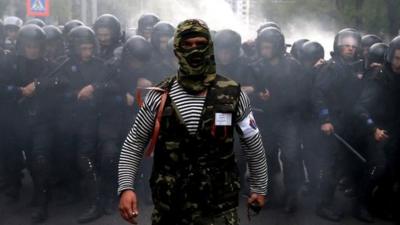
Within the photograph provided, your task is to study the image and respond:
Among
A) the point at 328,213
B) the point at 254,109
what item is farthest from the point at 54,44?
the point at 328,213

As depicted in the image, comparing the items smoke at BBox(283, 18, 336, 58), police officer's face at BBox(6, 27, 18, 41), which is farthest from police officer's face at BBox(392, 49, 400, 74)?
smoke at BBox(283, 18, 336, 58)

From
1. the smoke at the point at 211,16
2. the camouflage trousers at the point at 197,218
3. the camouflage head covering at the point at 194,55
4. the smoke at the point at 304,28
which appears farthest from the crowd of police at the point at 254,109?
the smoke at the point at 211,16

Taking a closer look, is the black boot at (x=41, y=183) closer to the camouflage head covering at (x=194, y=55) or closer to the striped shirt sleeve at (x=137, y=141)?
the striped shirt sleeve at (x=137, y=141)

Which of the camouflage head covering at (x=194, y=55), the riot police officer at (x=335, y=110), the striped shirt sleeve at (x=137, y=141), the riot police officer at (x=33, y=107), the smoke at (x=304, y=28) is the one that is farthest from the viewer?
the smoke at (x=304, y=28)

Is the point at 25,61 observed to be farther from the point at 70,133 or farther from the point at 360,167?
the point at 360,167

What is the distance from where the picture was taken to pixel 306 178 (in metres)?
6.87

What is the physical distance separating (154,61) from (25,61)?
1.50 m

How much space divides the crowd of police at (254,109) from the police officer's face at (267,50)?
0.01 meters

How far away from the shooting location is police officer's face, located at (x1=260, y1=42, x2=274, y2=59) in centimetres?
663

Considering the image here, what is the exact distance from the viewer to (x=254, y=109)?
22.1 ft

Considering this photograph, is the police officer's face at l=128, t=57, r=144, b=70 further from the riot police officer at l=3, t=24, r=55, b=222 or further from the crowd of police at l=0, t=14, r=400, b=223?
the riot police officer at l=3, t=24, r=55, b=222

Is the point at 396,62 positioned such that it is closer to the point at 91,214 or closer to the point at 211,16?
the point at 91,214

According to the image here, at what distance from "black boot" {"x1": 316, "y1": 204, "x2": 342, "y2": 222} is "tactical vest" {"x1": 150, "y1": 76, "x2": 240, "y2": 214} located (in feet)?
10.3

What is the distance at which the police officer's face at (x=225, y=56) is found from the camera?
6.80 metres
